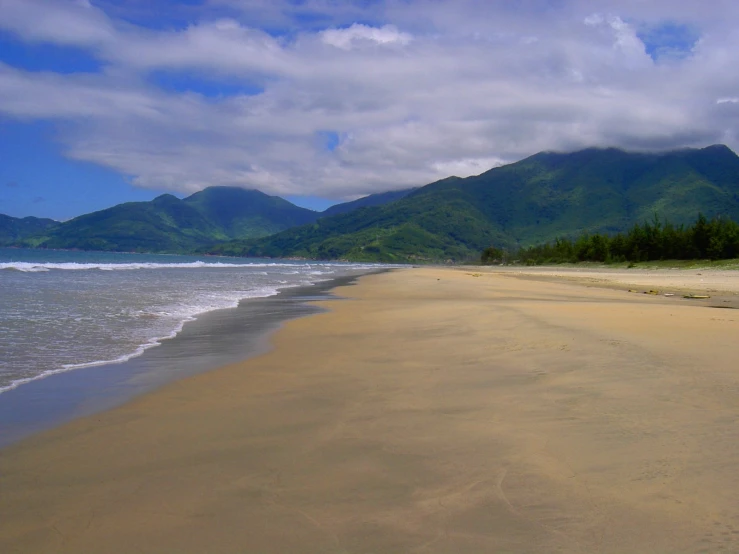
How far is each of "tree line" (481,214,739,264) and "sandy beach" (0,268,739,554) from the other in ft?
236

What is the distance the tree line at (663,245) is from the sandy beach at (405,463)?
7208 centimetres

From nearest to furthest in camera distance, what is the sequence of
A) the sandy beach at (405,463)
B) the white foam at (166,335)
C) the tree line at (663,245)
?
the sandy beach at (405,463) → the white foam at (166,335) → the tree line at (663,245)

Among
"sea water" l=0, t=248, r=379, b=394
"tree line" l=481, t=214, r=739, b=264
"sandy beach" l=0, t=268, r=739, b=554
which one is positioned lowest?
"sandy beach" l=0, t=268, r=739, b=554

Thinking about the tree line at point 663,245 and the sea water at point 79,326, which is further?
the tree line at point 663,245

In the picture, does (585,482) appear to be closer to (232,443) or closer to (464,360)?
(232,443)

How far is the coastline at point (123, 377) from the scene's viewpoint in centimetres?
630

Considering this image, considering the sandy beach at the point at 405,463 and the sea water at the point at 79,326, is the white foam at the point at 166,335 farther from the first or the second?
the sandy beach at the point at 405,463

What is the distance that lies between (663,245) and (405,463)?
88.8m

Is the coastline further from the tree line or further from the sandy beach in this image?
the tree line

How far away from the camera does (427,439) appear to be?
17.3ft

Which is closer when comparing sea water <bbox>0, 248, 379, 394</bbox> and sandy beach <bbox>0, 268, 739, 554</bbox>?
sandy beach <bbox>0, 268, 739, 554</bbox>

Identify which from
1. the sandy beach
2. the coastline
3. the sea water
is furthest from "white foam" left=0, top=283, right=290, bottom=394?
the sandy beach

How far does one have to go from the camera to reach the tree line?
225 feet

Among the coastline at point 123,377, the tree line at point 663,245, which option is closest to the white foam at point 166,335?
the coastline at point 123,377
